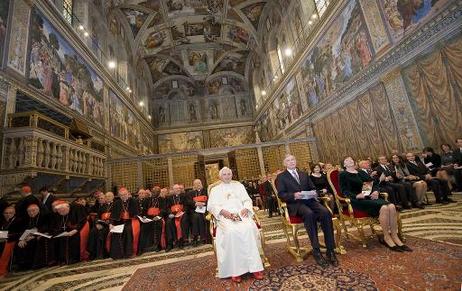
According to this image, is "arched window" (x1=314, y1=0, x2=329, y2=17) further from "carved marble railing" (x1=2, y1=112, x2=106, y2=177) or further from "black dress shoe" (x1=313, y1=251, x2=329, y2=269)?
"carved marble railing" (x1=2, y1=112, x2=106, y2=177)

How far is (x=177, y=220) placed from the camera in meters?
6.07

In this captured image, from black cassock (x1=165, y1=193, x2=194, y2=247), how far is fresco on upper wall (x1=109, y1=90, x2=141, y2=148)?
968cm

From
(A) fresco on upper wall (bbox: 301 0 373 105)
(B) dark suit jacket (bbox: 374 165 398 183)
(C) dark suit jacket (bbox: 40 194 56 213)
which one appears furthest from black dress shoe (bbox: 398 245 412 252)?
(A) fresco on upper wall (bbox: 301 0 373 105)

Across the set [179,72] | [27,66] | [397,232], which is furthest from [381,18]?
[179,72]

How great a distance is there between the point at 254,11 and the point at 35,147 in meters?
19.2

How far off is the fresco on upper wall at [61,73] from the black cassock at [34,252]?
4.82 meters

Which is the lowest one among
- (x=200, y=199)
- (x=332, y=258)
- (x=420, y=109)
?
(x=332, y=258)

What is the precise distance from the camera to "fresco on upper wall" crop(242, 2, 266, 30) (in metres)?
19.2

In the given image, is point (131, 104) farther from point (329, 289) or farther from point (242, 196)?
point (329, 289)

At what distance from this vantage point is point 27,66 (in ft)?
24.7

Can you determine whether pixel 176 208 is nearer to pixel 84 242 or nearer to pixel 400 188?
pixel 84 242

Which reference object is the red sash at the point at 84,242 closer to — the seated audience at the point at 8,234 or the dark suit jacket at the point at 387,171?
the seated audience at the point at 8,234

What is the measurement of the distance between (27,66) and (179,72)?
20518 millimetres

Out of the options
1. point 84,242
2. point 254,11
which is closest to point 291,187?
point 84,242
